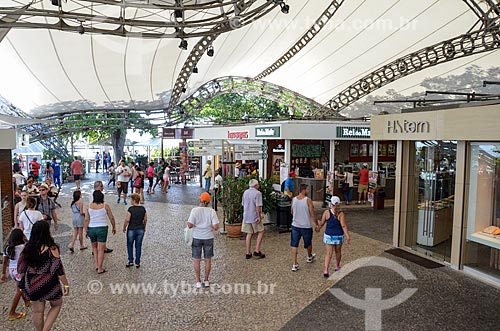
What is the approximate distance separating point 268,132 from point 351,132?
328 centimetres

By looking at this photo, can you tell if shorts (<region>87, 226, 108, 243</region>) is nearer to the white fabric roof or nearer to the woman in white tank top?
the woman in white tank top

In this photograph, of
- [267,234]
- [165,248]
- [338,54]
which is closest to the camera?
[165,248]

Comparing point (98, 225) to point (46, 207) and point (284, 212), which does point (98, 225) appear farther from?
point (284, 212)

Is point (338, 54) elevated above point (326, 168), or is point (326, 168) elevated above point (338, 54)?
point (338, 54)

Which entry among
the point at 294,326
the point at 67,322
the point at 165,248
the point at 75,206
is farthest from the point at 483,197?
the point at 75,206

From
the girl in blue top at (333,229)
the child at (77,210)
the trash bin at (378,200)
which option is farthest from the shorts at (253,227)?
the trash bin at (378,200)

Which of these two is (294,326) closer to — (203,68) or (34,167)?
(34,167)

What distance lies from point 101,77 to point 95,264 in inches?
537

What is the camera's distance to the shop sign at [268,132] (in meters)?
15.1

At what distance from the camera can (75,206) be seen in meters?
7.79

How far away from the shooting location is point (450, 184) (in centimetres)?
801

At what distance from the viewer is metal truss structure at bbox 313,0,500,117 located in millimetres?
12289

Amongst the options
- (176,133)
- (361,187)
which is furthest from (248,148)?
(176,133)

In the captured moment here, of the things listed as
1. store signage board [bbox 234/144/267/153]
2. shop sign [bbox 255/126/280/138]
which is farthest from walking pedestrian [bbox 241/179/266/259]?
shop sign [bbox 255/126/280/138]
